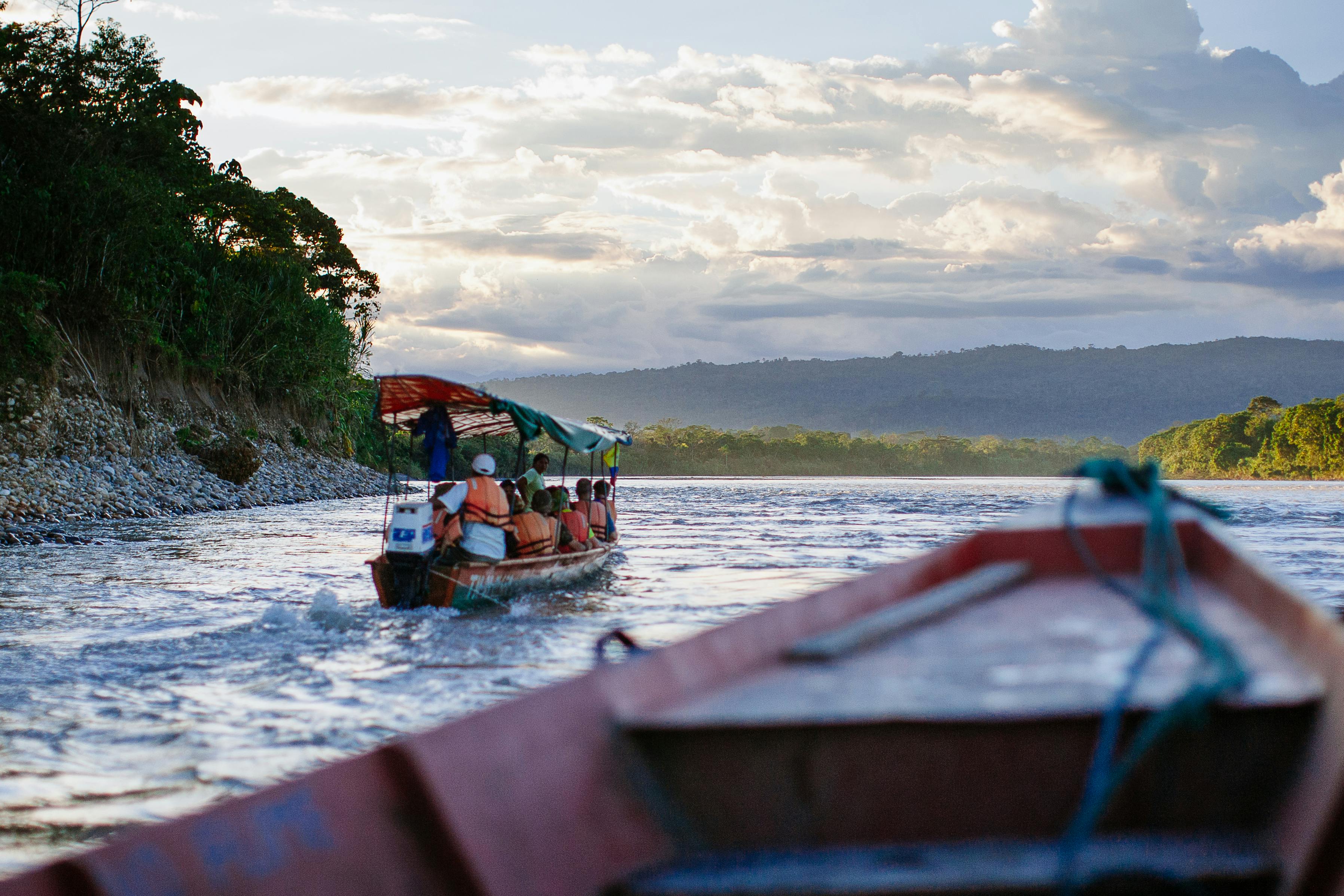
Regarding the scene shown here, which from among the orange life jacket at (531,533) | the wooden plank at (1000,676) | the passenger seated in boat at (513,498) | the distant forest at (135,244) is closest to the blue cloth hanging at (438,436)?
the passenger seated in boat at (513,498)

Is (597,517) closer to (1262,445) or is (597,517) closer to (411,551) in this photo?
(411,551)

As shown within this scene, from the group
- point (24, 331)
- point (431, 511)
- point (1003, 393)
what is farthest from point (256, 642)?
point (1003, 393)

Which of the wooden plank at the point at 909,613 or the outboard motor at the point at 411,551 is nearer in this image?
the wooden plank at the point at 909,613

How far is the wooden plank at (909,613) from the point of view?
9.56 ft

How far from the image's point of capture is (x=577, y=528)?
13.6 metres

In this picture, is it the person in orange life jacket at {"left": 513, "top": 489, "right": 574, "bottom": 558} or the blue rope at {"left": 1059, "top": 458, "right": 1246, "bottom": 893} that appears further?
the person in orange life jacket at {"left": 513, "top": 489, "right": 574, "bottom": 558}

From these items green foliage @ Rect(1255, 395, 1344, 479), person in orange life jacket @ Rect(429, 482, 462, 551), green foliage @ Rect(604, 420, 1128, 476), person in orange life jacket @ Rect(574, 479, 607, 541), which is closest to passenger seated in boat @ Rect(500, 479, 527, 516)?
person in orange life jacket @ Rect(429, 482, 462, 551)

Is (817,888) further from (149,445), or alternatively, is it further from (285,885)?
(149,445)

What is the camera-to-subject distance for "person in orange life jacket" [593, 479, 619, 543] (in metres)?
15.8

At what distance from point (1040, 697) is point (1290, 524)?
27812mm

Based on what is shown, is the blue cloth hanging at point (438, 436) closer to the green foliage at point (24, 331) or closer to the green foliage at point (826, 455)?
the green foliage at point (24, 331)

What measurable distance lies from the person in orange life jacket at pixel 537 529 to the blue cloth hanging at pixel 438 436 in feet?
4.50

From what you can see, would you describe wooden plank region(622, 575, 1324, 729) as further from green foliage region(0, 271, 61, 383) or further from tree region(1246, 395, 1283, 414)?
tree region(1246, 395, 1283, 414)

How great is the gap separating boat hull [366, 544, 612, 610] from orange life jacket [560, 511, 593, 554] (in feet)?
5.14
